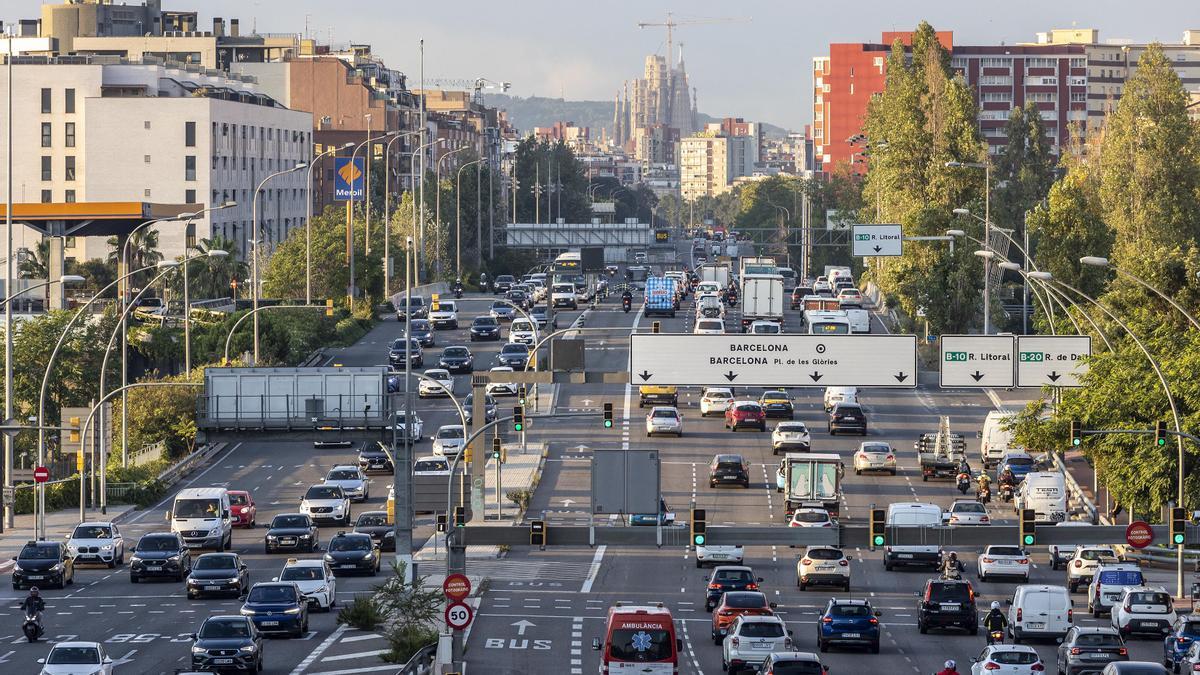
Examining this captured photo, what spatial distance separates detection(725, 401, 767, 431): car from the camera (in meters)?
84.8

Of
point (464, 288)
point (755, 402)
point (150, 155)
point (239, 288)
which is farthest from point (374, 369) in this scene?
point (464, 288)

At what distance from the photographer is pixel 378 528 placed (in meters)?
61.2

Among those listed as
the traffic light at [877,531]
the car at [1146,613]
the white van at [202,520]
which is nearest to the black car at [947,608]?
the traffic light at [877,531]

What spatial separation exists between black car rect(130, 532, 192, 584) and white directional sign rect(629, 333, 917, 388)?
1345 centimetres

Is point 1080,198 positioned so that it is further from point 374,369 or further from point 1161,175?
point 374,369

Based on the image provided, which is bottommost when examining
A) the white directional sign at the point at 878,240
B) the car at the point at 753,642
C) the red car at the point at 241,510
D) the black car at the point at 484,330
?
the red car at the point at 241,510

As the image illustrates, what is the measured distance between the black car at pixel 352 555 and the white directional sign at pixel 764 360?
893 cm

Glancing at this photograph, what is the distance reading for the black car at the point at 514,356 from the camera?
321ft

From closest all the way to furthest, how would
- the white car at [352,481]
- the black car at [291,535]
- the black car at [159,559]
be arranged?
the black car at [159,559] → the black car at [291,535] → the white car at [352,481]

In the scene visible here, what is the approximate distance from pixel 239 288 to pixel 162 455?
46658 millimetres

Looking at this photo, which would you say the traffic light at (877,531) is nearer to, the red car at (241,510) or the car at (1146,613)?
the car at (1146,613)

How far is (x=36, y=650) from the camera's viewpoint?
4247 centimetres

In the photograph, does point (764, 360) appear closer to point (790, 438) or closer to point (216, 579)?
point (216, 579)

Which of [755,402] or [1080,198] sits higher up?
[1080,198]
